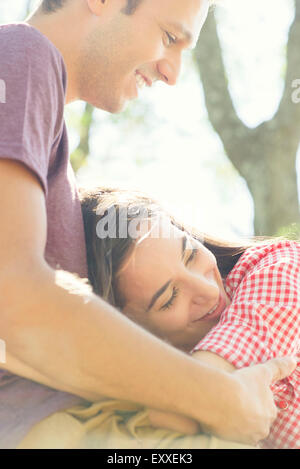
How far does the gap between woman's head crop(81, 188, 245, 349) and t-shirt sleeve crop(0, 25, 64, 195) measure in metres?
0.46

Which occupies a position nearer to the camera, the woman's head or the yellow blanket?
the yellow blanket

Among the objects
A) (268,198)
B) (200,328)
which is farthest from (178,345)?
(268,198)

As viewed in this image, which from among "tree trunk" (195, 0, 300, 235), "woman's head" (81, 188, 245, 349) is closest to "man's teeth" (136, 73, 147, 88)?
"woman's head" (81, 188, 245, 349)

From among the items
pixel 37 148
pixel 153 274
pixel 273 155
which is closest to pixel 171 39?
pixel 153 274

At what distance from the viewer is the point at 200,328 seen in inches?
68.9

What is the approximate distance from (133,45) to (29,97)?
976mm

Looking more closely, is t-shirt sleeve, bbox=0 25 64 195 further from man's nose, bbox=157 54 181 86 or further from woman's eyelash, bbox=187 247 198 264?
man's nose, bbox=157 54 181 86

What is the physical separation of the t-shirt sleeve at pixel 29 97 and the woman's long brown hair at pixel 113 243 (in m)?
0.45

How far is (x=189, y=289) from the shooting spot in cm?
170

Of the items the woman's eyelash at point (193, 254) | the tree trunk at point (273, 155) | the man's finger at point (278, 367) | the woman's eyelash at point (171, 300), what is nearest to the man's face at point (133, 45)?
the woman's eyelash at point (193, 254)

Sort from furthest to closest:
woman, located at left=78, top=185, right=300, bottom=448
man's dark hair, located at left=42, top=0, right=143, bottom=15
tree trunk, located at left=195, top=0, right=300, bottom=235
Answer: tree trunk, located at left=195, top=0, right=300, bottom=235
man's dark hair, located at left=42, top=0, right=143, bottom=15
woman, located at left=78, top=185, right=300, bottom=448

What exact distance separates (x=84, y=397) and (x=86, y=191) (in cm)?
91

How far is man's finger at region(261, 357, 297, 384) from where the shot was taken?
1395 millimetres

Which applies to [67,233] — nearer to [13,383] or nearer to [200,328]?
[13,383]
